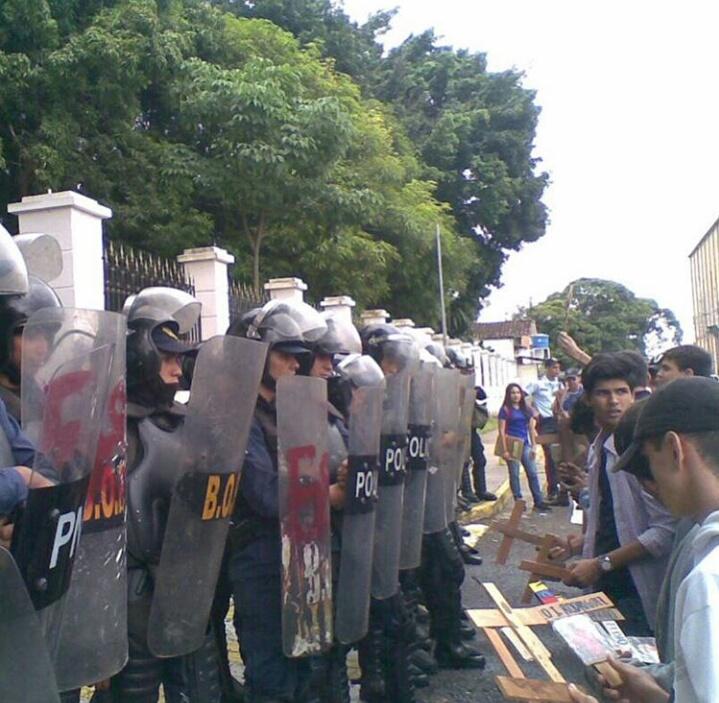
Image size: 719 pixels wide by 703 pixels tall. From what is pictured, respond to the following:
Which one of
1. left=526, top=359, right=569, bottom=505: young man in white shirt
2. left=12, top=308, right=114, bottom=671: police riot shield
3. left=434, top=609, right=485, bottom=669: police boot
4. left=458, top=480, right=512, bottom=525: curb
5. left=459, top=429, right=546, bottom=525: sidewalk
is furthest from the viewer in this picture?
left=526, top=359, right=569, bottom=505: young man in white shirt

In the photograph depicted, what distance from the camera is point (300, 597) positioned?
2973 mm

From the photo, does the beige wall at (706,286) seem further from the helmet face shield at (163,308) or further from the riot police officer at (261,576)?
the riot police officer at (261,576)

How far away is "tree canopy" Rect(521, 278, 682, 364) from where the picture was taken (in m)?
51.9

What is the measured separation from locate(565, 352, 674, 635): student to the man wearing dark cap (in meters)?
1.28

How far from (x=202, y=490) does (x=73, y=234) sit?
12.2ft

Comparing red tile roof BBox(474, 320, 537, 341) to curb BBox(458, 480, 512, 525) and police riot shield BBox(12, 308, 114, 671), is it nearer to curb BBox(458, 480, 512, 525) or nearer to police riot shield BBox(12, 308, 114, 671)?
curb BBox(458, 480, 512, 525)

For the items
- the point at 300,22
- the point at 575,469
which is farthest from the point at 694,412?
the point at 300,22

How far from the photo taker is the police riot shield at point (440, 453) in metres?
4.39

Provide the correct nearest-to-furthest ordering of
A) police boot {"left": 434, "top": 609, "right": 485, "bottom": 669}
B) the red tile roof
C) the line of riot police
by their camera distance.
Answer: the line of riot police → police boot {"left": 434, "top": 609, "right": 485, "bottom": 669} → the red tile roof

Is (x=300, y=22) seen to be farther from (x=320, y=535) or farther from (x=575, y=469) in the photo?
(x=320, y=535)

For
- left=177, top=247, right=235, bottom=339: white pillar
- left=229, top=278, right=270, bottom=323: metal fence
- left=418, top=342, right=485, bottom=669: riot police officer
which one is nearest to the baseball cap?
left=418, top=342, right=485, bottom=669: riot police officer

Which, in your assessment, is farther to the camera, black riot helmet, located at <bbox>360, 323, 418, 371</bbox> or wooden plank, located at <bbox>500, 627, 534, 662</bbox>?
black riot helmet, located at <bbox>360, 323, 418, 371</bbox>

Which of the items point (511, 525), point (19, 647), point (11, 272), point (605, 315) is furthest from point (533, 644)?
point (605, 315)

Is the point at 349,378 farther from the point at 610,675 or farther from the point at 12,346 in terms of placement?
the point at 610,675
